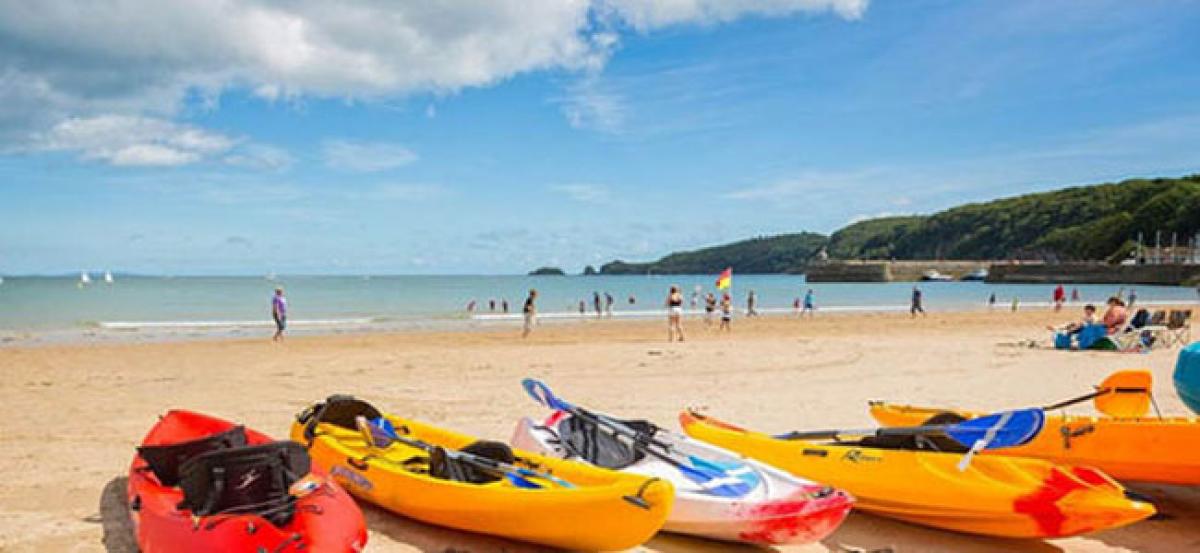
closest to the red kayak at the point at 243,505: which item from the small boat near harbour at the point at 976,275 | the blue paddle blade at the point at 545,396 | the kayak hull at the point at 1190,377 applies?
the blue paddle blade at the point at 545,396

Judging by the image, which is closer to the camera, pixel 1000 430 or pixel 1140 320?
pixel 1000 430

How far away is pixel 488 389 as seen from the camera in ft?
38.0

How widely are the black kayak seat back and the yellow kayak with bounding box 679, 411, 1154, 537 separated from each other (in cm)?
389

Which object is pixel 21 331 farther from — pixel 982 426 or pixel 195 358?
pixel 982 426

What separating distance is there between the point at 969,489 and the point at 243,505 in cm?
435

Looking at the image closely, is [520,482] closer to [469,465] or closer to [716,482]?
[469,465]

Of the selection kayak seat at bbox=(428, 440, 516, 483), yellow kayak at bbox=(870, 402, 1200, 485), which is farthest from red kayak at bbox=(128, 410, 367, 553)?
yellow kayak at bbox=(870, 402, 1200, 485)

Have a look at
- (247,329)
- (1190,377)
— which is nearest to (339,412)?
(1190,377)

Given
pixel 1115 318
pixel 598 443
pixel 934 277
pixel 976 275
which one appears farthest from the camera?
pixel 934 277

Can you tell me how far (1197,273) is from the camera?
72312 mm

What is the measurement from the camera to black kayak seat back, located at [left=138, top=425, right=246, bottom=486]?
16.8 ft

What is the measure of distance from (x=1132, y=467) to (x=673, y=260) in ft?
617

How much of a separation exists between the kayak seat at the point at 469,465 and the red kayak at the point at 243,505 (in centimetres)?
83

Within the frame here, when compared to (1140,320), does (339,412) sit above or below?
below
